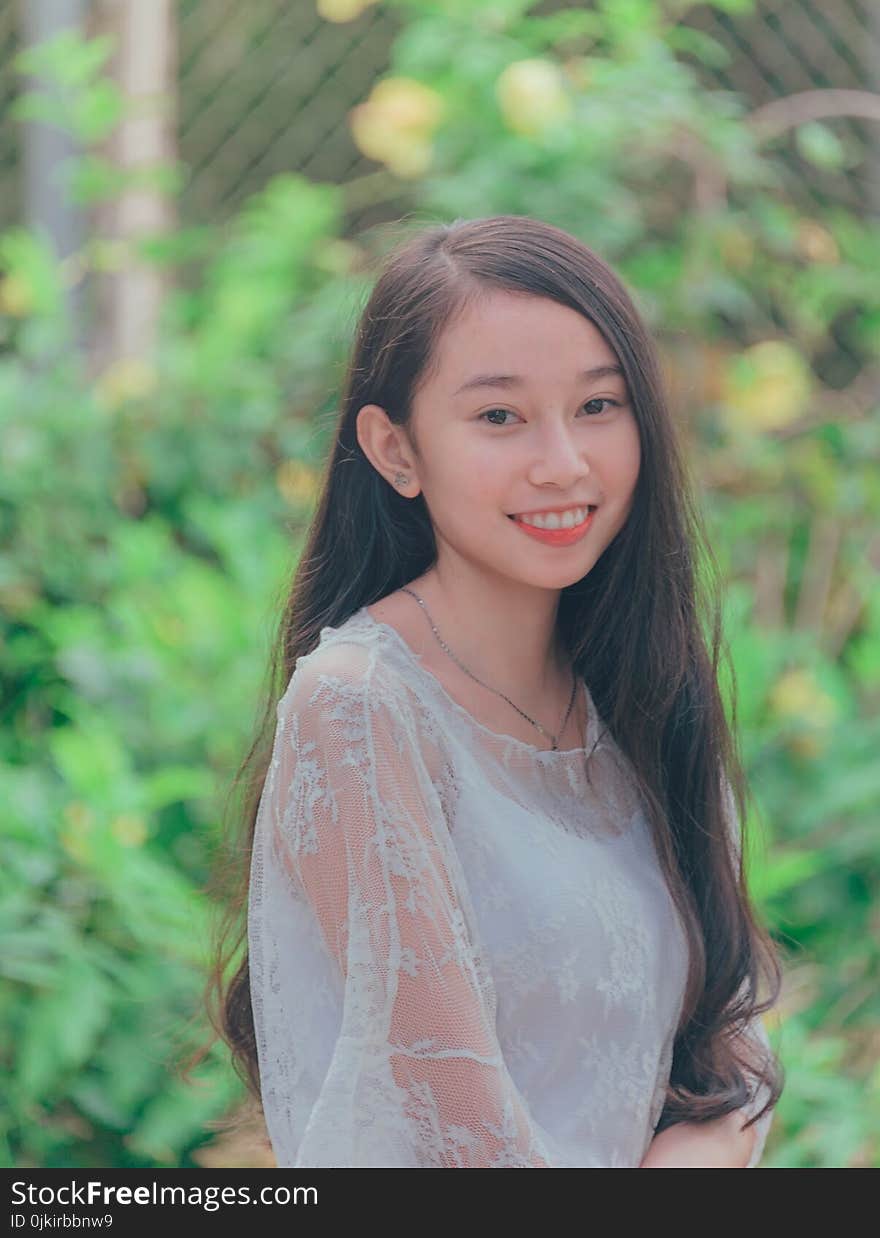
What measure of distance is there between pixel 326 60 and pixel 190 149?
0.35 meters

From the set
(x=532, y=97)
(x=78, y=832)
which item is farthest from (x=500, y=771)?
(x=532, y=97)

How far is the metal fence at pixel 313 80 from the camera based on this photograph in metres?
3.41

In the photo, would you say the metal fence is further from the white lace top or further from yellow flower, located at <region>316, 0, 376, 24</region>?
the white lace top

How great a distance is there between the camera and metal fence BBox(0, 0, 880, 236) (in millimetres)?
3412

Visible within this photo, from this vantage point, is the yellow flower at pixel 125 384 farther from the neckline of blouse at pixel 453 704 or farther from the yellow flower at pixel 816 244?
the neckline of blouse at pixel 453 704

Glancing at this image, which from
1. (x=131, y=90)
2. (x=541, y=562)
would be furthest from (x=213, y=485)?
(x=541, y=562)

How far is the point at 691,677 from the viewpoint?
4.95 ft

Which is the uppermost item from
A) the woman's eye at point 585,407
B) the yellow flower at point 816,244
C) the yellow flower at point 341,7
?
the yellow flower at point 341,7

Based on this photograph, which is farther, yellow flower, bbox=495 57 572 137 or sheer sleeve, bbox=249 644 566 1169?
yellow flower, bbox=495 57 572 137

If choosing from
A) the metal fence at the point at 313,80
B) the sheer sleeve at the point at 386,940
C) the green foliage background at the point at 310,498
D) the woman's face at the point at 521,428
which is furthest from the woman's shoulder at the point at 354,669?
the metal fence at the point at 313,80

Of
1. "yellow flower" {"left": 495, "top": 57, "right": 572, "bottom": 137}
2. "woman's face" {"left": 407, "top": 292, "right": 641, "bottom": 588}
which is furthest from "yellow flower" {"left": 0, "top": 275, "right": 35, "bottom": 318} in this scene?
"woman's face" {"left": 407, "top": 292, "right": 641, "bottom": 588}

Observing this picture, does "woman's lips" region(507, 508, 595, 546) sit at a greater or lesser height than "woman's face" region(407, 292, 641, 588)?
lesser

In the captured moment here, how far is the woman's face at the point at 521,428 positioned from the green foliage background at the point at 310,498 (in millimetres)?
981

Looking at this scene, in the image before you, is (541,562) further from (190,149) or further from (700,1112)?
(190,149)
